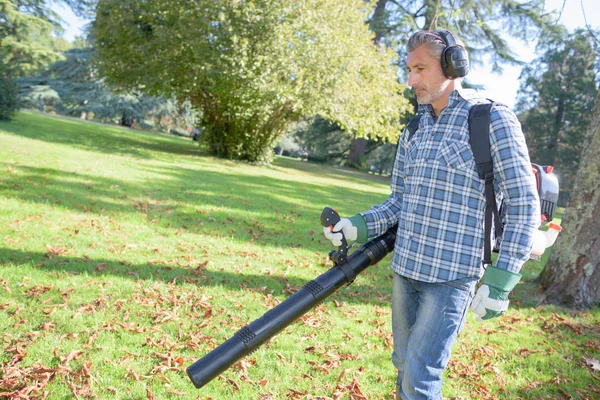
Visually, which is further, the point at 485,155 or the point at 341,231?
the point at 341,231

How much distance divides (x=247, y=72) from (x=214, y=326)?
13505mm

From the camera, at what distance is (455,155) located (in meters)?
2.15

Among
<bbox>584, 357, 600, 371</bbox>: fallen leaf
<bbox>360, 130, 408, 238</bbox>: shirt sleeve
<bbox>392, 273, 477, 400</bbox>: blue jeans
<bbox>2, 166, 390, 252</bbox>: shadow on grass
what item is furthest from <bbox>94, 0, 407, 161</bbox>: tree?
<bbox>392, 273, 477, 400</bbox>: blue jeans

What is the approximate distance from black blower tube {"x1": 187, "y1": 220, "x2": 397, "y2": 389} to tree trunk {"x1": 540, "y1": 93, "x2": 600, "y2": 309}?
13.8 ft

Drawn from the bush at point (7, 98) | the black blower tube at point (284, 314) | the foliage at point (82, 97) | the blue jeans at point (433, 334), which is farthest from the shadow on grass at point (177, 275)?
the foliage at point (82, 97)

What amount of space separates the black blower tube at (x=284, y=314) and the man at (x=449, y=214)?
216mm

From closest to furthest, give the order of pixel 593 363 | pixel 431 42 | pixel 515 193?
pixel 515 193 < pixel 431 42 < pixel 593 363

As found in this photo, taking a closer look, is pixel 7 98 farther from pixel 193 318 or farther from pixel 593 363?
pixel 593 363

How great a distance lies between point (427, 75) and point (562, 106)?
133 feet

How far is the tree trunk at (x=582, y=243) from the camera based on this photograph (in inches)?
217

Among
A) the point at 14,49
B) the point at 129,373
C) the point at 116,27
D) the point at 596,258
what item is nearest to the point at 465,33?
the point at 116,27

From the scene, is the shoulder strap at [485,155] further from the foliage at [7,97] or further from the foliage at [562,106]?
the foliage at [562,106]

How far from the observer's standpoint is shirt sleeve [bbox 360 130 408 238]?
257cm

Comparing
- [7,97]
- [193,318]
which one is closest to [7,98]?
[7,97]
